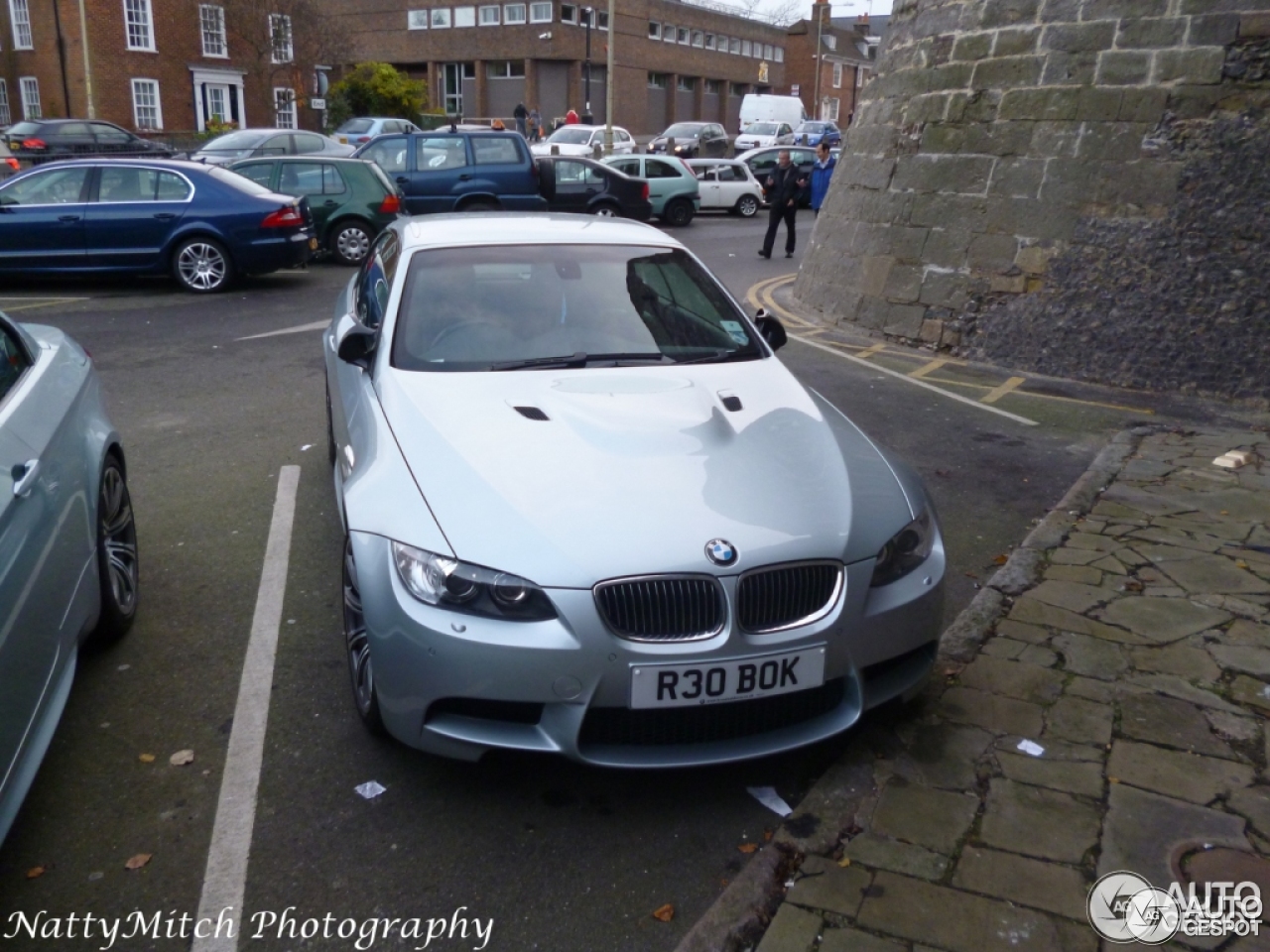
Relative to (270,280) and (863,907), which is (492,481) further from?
(270,280)

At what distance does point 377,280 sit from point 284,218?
852 cm

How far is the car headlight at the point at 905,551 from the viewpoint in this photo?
337cm

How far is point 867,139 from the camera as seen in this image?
39.9 ft

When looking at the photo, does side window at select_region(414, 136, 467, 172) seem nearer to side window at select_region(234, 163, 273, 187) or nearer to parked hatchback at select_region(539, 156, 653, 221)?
parked hatchback at select_region(539, 156, 653, 221)

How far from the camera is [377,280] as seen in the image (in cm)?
522

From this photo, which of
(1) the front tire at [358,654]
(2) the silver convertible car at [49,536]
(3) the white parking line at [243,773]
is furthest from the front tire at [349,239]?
(1) the front tire at [358,654]

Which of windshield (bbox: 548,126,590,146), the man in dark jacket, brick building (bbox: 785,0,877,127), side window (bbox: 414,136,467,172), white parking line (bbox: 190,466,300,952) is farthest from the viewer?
brick building (bbox: 785,0,877,127)

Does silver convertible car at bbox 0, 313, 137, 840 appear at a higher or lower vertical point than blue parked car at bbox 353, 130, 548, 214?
lower

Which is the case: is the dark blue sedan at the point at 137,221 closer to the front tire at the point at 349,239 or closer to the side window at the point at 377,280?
the front tire at the point at 349,239

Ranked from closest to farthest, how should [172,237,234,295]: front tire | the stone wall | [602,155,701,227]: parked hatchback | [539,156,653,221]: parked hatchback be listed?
the stone wall
[172,237,234,295]: front tire
[539,156,653,221]: parked hatchback
[602,155,701,227]: parked hatchback

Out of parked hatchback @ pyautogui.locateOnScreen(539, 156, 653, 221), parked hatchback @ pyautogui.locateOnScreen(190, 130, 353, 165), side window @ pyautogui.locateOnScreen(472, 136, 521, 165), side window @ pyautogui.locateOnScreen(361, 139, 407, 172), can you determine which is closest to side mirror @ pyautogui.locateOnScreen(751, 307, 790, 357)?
side window @ pyautogui.locateOnScreen(472, 136, 521, 165)

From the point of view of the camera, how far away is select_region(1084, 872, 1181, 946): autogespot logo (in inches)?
108

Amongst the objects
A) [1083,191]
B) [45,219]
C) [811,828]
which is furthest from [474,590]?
[45,219]

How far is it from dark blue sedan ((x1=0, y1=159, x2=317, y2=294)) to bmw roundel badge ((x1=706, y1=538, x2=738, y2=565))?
11.2 m
